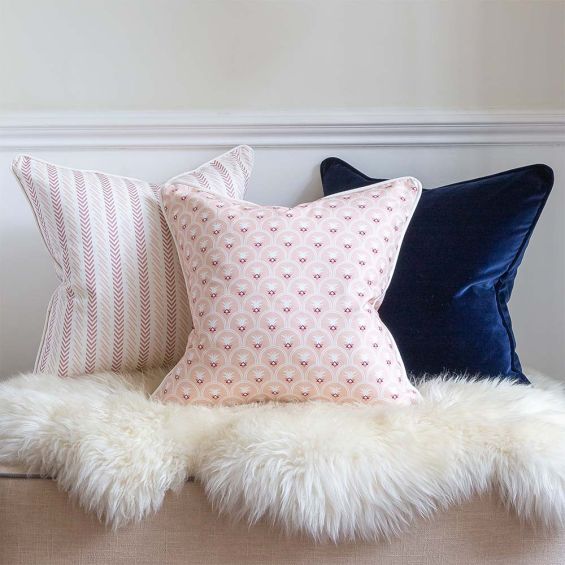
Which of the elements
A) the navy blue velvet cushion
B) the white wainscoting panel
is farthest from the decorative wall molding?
the navy blue velvet cushion

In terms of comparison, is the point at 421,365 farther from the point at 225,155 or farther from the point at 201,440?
the point at 225,155

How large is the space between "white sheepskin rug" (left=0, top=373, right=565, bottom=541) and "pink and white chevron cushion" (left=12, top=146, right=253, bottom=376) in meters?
0.29

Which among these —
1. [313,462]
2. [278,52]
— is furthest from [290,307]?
[278,52]

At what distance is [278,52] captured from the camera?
1563 millimetres

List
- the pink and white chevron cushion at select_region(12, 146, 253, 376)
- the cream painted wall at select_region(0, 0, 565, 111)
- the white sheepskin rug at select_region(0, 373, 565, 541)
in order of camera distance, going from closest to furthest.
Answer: the white sheepskin rug at select_region(0, 373, 565, 541)
the pink and white chevron cushion at select_region(12, 146, 253, 376)
the cream painted wall at select_region(0, 0, 565, 111)

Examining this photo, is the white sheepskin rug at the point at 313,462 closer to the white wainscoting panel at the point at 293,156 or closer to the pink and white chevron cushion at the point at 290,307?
the pink and white chevron cushion at the point at 290,307

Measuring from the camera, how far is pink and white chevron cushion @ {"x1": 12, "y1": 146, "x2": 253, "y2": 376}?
1232mm

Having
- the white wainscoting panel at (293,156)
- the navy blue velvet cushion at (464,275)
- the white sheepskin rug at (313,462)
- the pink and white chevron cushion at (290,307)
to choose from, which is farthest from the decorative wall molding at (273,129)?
the white sheepskin rug at (313,462)

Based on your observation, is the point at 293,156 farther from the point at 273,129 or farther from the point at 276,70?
the point at 276,70

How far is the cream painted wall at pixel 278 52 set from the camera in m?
1.56

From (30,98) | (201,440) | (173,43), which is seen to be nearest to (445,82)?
(173,43)

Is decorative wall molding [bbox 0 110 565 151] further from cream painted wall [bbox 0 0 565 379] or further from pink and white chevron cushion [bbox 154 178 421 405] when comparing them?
pink and white chevron cushion [bbox 154 178 421 405]

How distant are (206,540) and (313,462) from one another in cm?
17

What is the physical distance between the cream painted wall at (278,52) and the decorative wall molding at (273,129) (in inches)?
1.4
